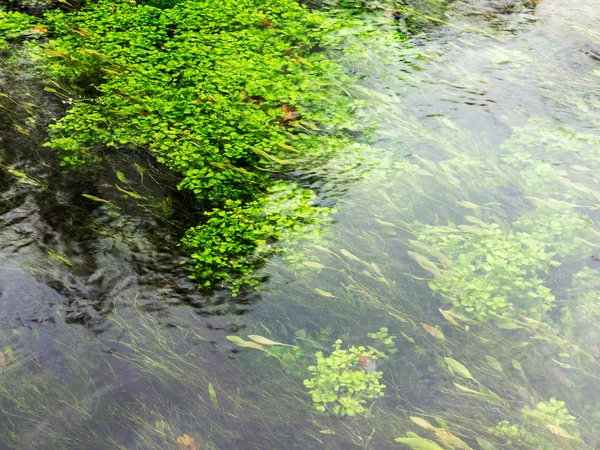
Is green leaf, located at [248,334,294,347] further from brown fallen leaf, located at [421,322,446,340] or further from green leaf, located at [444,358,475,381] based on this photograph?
green leaf, located at [444,358,475,381]

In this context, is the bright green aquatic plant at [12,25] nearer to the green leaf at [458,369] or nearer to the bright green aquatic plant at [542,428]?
the green leaf at [458,369]

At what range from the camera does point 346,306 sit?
3883 mm

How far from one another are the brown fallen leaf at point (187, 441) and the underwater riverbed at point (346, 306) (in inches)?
0.8

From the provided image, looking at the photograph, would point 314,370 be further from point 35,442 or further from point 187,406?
point 35,442

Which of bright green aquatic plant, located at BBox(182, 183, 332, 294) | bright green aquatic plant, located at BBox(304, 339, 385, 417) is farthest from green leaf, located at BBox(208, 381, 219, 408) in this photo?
bright green aquatic plant, located at BBox(182, 183, 332, 294)

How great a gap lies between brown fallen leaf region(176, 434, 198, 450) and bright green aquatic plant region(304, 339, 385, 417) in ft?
2.47

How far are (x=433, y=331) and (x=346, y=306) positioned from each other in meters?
0.62

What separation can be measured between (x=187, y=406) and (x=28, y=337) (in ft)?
3.95

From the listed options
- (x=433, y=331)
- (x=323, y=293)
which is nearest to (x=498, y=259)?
(x=433, y=331)

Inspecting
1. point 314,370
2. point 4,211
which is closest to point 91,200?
point 4,211

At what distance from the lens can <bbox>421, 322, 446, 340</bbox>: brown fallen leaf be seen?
3.69 meters

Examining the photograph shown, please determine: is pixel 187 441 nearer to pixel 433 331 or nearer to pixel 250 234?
pixel 250 234

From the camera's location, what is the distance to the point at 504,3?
743 centimetres

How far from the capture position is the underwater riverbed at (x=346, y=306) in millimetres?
3240
